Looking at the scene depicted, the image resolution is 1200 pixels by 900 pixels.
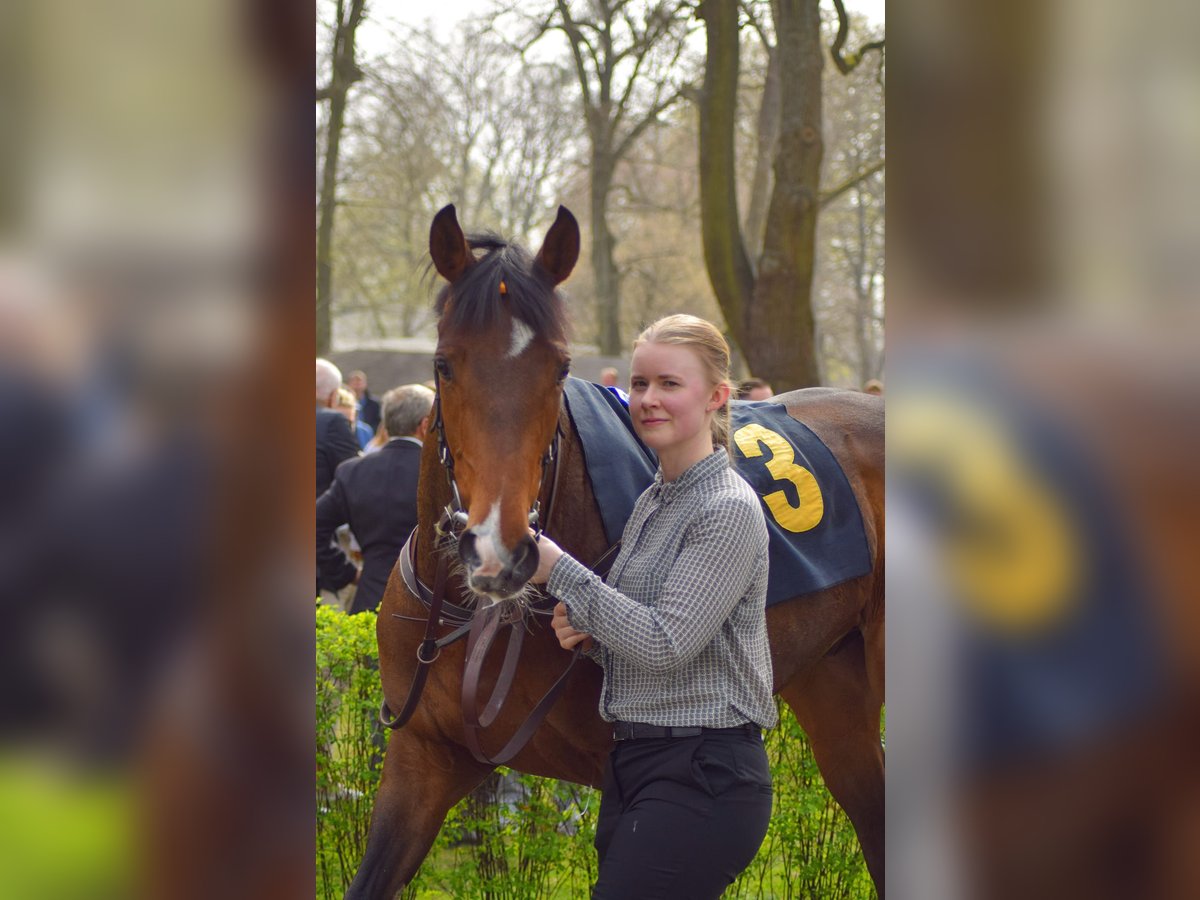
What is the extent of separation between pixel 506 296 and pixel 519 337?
0.11 m

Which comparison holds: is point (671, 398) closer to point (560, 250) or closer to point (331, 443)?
point (560, 250)

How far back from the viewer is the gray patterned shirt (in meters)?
2.36

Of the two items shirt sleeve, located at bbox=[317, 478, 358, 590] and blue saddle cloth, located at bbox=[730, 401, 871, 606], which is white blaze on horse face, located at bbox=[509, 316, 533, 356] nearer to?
blue saddle cloth, located at bbox=[730, 401, 871, 606]

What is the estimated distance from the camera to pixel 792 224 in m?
10.0

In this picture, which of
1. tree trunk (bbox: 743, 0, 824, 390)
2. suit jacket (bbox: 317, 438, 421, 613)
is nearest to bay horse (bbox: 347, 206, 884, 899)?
suit jacket (bbox: 317, 438, 421, 613)

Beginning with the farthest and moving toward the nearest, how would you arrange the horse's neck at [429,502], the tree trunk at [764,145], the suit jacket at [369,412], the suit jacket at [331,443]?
the tree trunk at [764,145] < the suit jacket at [369,412] < the suit jacket at [331,443] < the horse's neck at [429,502]

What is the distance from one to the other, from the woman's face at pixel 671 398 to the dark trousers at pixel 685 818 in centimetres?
59

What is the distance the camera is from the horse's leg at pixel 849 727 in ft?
14.0

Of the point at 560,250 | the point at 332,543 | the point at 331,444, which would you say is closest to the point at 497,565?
the point at 560,250

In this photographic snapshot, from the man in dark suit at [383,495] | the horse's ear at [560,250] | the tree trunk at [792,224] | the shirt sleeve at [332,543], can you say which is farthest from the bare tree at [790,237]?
the horse's ear at [560,250]
